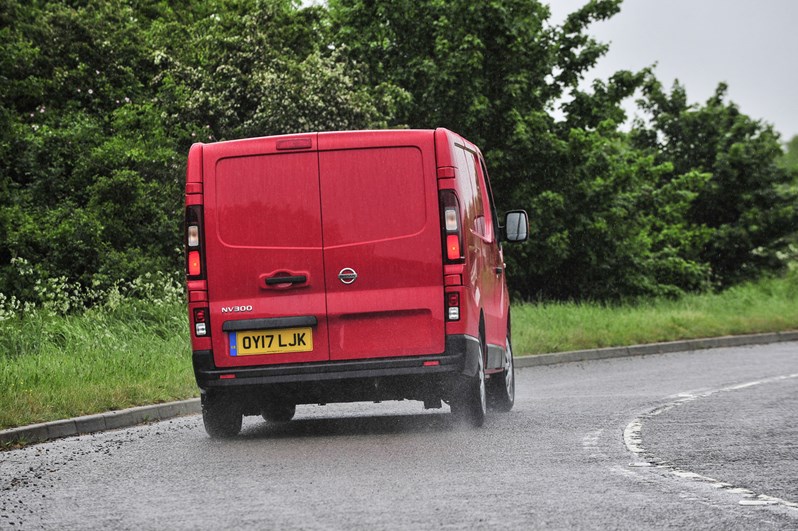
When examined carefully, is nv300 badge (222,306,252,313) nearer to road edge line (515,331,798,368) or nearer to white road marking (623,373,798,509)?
white road marking (623,373,798,509)

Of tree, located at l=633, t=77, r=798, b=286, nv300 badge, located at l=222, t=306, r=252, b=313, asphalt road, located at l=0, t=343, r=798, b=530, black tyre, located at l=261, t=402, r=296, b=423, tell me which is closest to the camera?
asphalt road, located at l=0, t=343, r=798, b=530

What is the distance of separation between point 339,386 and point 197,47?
1922 cm

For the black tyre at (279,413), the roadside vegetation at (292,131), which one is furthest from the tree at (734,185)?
the black tyre at (279,413)

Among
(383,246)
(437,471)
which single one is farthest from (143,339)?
(437,471)

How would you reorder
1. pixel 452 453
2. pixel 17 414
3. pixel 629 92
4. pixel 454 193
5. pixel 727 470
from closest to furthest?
pixel 727 470 < pixel 452 453 < pixel 454 193 < pixel 17 414 < pixel 629 92

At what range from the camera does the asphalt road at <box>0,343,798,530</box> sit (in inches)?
262

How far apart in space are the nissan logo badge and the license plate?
1.51ft

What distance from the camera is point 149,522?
6703mm

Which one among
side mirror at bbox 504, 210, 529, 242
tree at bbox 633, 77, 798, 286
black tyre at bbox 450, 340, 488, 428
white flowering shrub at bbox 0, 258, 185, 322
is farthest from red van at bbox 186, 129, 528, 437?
tree at bbox 633, 77, 798, 286

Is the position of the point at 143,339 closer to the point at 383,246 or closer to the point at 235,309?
the point at 235,309

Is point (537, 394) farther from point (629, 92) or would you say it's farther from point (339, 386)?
point (629, 92)

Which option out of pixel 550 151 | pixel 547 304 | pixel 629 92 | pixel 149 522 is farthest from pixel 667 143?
pixel 149 522

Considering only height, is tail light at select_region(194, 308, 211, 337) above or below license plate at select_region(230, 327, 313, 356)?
above

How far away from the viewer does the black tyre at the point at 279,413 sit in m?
12.3
